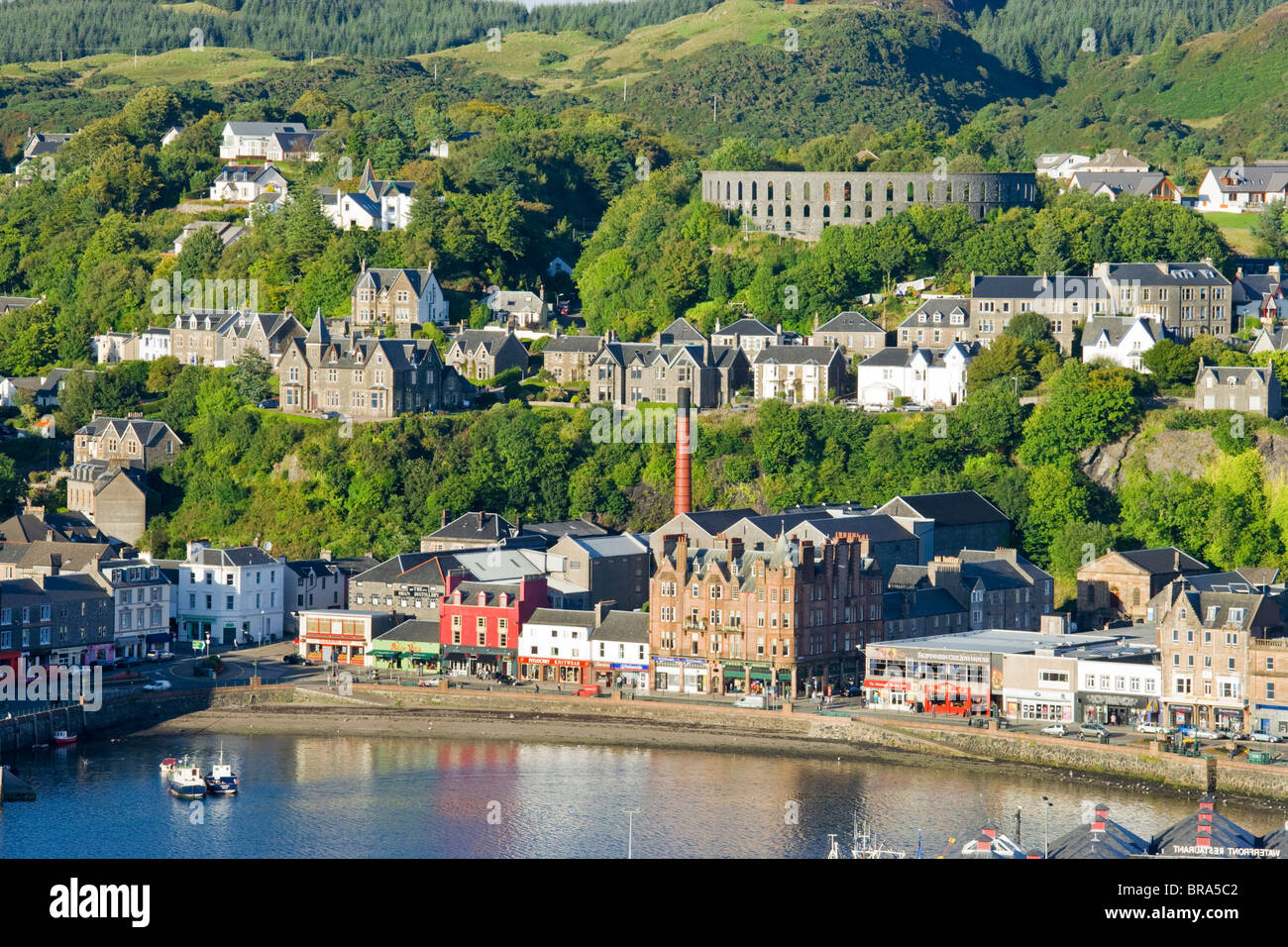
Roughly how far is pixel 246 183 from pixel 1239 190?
4793 cm

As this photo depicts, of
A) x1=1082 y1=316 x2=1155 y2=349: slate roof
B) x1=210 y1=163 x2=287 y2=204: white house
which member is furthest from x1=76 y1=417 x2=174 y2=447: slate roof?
x1=1082 y1=316 x2=1155 y2=349: slate roof

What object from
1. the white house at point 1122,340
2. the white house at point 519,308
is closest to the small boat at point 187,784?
the white house at point 1122,340

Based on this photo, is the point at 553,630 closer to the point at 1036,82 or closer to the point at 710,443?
the point at 710,443

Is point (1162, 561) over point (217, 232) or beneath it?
beneath

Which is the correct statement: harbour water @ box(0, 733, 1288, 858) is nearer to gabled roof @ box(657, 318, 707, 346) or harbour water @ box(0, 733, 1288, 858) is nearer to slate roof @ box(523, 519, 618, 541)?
slate roof @ box(523, 519, 618, 541)

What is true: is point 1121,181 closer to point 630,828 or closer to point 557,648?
point 557,648

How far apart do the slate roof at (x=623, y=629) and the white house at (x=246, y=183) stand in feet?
158

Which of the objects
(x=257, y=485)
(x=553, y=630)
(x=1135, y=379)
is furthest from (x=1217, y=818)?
(x=257, y=485)

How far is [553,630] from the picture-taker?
57.4 metres

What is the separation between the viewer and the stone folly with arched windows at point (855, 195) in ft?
282

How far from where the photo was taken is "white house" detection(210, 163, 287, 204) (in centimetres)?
9906

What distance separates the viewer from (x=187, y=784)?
4484 cm

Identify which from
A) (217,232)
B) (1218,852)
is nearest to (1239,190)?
(217,232)
